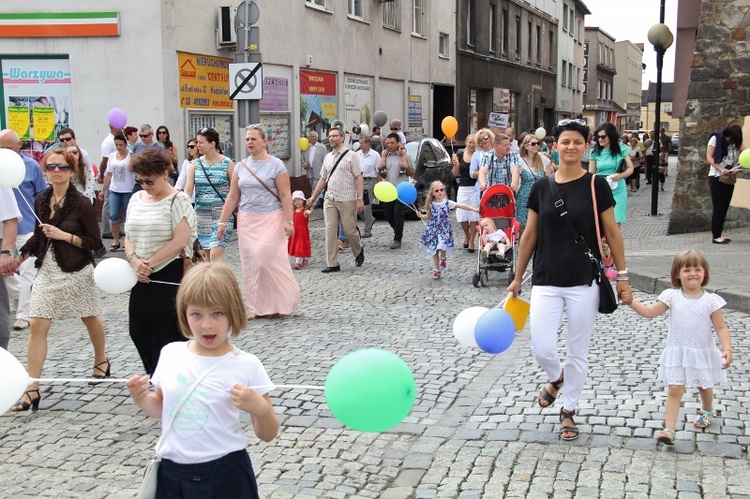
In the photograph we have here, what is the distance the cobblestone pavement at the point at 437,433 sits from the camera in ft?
15.3

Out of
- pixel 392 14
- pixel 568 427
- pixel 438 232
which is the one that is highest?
pixel 392 14

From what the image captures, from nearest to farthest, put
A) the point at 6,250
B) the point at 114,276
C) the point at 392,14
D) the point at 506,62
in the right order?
1. the point at 114,276
2. the point at 6,250
3. the point at 392,14
4. the point at 506,62

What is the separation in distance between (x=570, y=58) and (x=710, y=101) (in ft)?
143

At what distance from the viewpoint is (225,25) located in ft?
61.4

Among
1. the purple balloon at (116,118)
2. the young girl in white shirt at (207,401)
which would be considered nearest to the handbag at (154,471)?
the young girl in white shirt at (207,401)

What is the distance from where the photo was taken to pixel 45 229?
6.13m

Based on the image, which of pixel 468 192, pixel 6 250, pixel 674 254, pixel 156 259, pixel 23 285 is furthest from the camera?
pixel 468 192

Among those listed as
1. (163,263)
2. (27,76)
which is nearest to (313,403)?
(163,263)

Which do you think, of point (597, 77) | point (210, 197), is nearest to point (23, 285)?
point (210, 197)

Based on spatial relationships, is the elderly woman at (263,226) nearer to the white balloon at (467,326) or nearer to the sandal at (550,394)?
the sandal at (550,394)

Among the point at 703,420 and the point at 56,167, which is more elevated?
the point at 56,167

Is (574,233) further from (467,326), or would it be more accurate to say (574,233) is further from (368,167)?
(368,167)

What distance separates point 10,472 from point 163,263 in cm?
158

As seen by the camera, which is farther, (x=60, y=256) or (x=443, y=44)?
(x=443, y=44)
